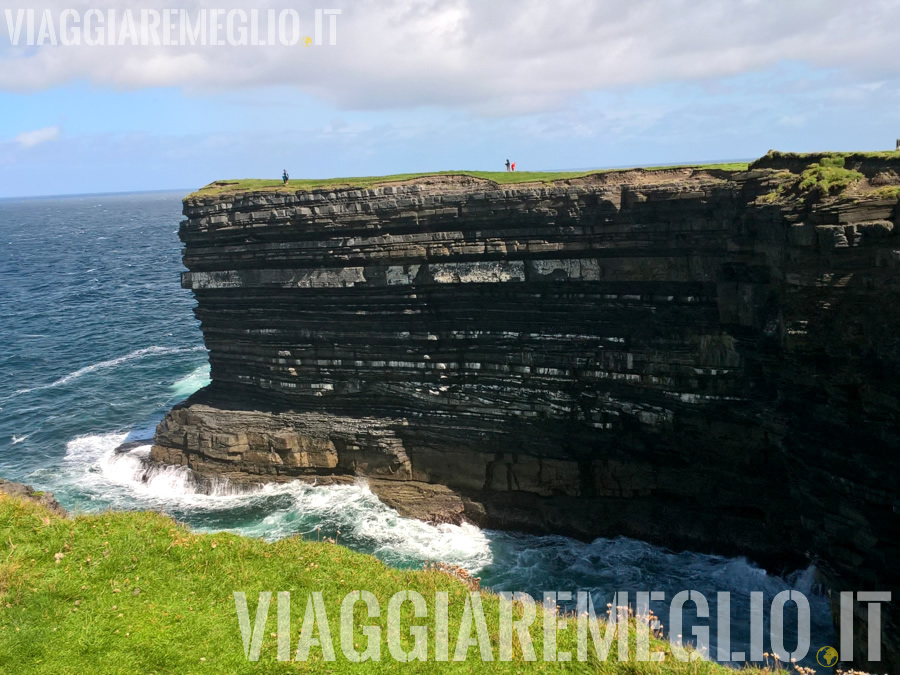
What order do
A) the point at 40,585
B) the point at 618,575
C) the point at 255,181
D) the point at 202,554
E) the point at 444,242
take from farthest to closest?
the point at 255,181, the point at 444,242, the point at 618,575, the point at 202,554, the point at 40,585

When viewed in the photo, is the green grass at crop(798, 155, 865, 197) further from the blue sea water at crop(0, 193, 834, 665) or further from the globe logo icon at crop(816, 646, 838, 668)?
the globe logo icon at crop(816, 646, 838, 668)

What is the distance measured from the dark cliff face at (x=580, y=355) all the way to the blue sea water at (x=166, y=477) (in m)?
1.27

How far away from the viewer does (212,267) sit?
33.4 meters

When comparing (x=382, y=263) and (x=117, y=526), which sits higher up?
(x=382, y=263)

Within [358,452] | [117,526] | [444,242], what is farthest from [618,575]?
[117,526]

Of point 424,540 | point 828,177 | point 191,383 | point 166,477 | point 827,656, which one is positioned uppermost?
point 828,177

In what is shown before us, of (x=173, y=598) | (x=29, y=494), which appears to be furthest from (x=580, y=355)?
(x=29, y=494)

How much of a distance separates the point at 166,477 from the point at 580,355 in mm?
21702

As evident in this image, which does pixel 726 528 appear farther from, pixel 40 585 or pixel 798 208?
pixel 40 585

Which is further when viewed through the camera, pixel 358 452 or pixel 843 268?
pixel 358 452

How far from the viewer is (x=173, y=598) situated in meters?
14.2

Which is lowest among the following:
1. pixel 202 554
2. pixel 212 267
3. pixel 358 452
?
pixel 358 452

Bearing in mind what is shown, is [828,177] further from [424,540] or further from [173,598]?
[173,598]

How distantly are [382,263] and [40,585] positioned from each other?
60.5 ft
